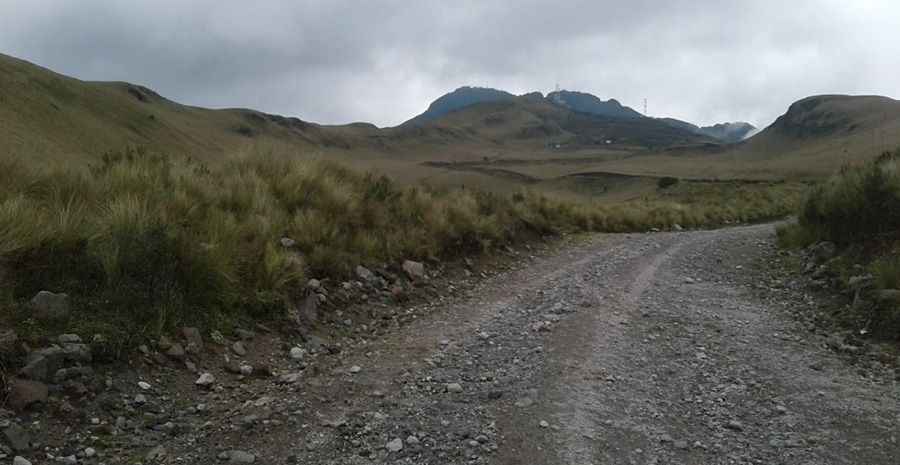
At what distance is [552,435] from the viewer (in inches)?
157

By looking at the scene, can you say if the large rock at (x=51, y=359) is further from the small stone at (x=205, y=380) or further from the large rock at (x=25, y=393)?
the small stone at (x=205, y=380)

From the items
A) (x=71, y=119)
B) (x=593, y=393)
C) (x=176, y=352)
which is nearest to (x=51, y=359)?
(x=176, y=352)

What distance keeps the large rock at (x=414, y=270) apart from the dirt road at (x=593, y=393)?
2.41 ft

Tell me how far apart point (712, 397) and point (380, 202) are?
6478mm

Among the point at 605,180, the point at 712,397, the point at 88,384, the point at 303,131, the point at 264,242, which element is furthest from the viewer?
the point at 303,131

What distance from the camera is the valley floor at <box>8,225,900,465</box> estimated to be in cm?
380

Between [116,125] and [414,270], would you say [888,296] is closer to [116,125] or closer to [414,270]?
[414,270]

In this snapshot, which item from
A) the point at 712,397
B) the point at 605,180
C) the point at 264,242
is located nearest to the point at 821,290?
the point at 712,397

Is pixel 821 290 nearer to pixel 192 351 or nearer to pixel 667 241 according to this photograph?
pixel 667 241

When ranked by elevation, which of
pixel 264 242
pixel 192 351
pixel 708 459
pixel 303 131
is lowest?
pixel 708 459

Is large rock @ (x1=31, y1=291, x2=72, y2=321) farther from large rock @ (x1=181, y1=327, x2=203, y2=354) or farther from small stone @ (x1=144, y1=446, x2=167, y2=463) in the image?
small stone @ (x1=144, y1=446, x2=167, y2=463)

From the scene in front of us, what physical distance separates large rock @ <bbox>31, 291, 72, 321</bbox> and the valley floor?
125 cm

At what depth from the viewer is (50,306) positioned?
431 centimetres

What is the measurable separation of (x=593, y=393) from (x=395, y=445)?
1.75 metres
